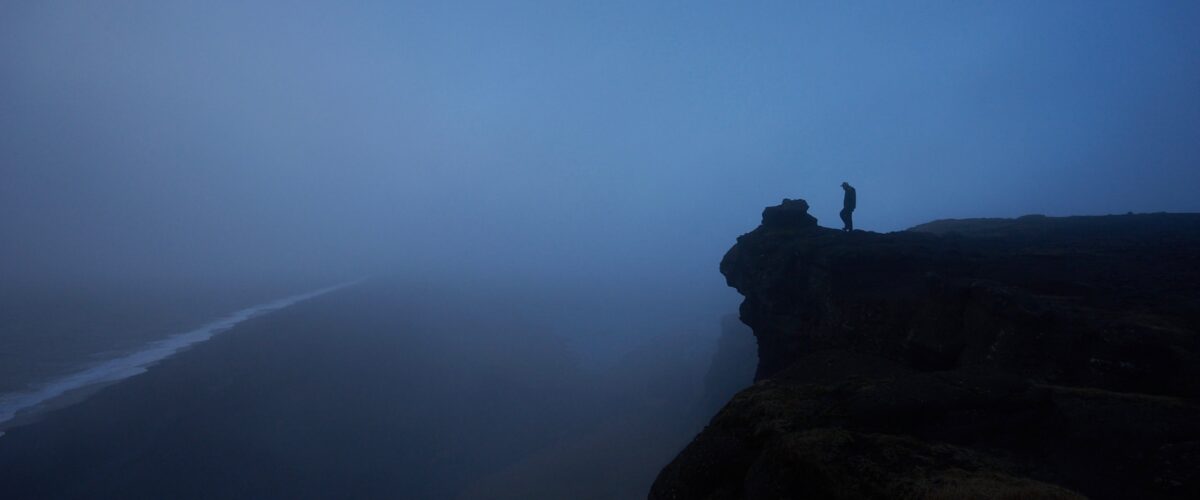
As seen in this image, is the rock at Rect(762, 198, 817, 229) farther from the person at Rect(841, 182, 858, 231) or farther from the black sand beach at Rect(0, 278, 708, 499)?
the black sand beach at Rect(0, 278, 708, 499)

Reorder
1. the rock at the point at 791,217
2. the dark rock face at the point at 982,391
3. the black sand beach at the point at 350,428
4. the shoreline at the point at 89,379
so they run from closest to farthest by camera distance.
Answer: the dark rock face at the point at 982,391 → the black sand beach at the point at 350,428 → the rock at the point at 791,217 → the shoreline at the point at 89,379

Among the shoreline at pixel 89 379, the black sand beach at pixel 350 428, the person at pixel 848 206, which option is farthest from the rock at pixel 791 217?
the shoreline at pixel 89 379

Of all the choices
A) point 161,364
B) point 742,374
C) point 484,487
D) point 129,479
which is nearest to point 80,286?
point 161,364

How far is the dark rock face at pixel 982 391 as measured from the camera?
785 centimetres

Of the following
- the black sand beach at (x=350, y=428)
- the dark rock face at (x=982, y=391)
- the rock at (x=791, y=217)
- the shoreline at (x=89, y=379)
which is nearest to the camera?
the dark rock face at (x=982, y=391)

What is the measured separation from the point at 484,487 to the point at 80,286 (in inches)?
4802

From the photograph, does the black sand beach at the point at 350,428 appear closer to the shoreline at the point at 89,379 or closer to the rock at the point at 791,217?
the shoreline at the point at 89,379

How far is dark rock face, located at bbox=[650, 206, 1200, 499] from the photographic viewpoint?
7.85 m

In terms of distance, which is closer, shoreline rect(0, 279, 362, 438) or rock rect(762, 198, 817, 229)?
rock rect(762, 198, 817, 229)

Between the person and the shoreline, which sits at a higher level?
the person

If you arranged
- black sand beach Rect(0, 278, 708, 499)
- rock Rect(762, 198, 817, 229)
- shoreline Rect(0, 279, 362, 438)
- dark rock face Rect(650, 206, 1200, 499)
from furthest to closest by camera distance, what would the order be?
1. shoreline Rect(0, 279, 362, 438)
2. rock Rect(762, 198, 817, 229)
3. black sand beach Rect(0, 278, 708, 499)
4. dark rock face Rect(650, 206, 1200, 499)

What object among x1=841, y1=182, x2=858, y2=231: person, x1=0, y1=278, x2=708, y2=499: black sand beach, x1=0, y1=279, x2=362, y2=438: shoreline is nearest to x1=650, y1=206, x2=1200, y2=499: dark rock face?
x1=841, y1=182, x2=858, y2=231: person

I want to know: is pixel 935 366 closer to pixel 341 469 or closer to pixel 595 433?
pixel 595 433

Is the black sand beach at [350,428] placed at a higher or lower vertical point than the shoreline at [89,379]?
Answer: lower
